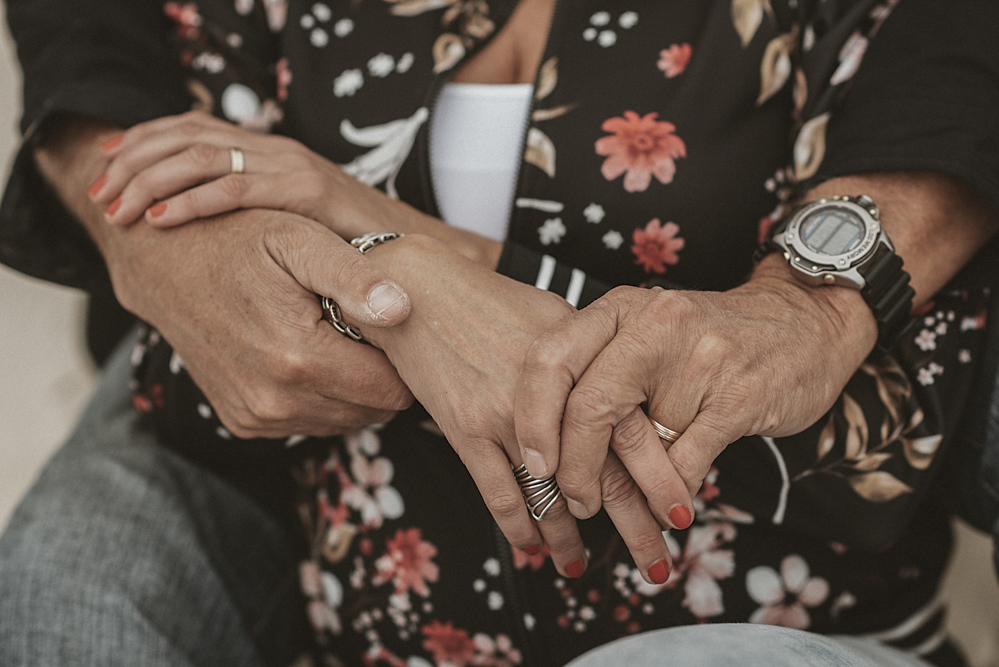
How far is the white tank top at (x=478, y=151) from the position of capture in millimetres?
682

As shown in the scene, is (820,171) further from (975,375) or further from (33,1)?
(33,1)

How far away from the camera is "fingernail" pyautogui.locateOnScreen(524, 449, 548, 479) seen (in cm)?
50

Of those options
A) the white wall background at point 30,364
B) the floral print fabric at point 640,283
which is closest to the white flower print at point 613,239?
the floral print fabric at point 640,283

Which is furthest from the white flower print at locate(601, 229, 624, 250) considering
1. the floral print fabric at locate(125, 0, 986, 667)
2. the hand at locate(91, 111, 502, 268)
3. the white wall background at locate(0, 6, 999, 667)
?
the white wall background at locate(0, 6, 999, 667)

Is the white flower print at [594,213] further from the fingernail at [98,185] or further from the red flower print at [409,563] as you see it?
the fingernail at [98,185]

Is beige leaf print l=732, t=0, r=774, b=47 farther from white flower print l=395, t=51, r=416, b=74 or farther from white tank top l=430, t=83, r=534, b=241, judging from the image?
white flower print l=395, t=51, r=416, b=74

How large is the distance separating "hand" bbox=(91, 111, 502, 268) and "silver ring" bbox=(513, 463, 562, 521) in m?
0.21

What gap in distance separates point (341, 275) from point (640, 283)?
1.00 feet

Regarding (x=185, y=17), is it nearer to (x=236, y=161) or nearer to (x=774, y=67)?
(x=236, y=161)

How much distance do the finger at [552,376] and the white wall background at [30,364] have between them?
51.5 inches

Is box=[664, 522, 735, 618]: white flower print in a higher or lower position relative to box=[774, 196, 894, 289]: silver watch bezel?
lower

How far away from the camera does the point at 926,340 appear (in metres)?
0.60

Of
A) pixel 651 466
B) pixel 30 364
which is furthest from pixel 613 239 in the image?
pixel 30 364

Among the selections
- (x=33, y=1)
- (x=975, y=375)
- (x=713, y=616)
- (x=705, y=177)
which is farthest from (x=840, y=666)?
(x=33, y=1)
